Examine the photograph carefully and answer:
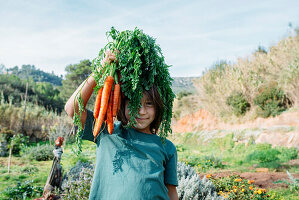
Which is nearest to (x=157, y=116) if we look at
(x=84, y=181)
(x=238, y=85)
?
(x=84, y=181)

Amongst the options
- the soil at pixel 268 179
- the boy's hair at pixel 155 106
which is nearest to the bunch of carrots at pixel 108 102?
the boy's hair at pixel 155 106

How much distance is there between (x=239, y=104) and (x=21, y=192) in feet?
37.4

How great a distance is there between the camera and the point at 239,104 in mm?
12695

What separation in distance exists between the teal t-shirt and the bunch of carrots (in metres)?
0.10

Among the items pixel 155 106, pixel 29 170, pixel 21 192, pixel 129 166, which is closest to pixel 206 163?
pixel 21 192

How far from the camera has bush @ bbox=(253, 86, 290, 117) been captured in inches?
424

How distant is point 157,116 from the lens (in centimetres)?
171

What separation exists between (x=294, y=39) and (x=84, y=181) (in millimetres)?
13541

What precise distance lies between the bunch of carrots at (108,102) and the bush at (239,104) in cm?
1238

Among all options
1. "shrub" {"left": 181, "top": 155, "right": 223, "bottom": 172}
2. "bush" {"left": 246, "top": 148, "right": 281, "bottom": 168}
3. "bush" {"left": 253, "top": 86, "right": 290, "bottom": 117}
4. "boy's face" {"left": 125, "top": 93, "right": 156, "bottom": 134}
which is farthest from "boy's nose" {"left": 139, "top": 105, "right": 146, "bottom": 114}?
"bush" {"left": 253, "top": 86, "right": 290, "bottom": 117}

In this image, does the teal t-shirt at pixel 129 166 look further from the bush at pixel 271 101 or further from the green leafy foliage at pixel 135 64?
the bush at pixel 271 101

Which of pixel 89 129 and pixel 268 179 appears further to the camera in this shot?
pixel 268 179

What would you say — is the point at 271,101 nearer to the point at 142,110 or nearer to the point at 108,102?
the point at 142,110

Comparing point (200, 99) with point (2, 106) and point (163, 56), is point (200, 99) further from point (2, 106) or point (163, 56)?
point (163, 56)
